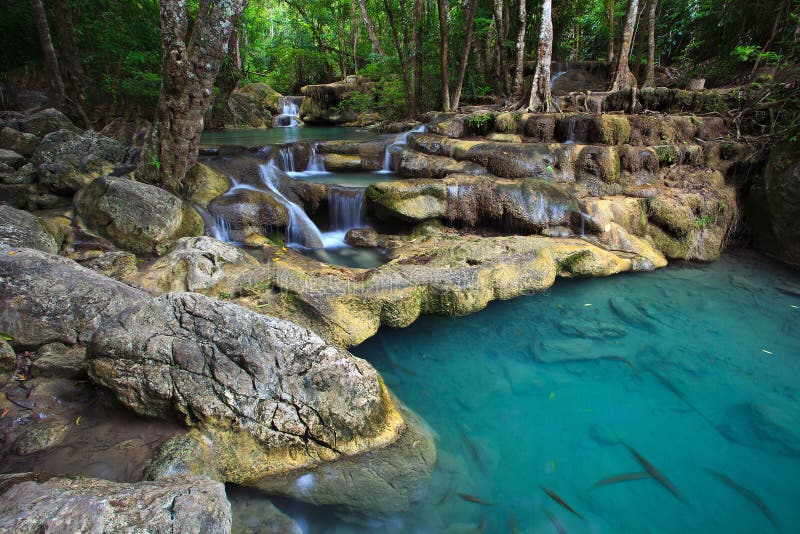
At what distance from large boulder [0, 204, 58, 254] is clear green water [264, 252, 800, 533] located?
332 cm

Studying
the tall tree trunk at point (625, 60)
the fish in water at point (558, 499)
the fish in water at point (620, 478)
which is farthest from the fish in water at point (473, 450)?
the tall tree trunk at point (625, 60)

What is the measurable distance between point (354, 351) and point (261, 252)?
2.28 meters

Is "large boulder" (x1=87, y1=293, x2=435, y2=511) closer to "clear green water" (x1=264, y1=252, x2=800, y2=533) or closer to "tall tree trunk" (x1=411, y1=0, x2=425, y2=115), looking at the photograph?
"clear green water" (x1=264, y1=252, x2=800, y2=533)

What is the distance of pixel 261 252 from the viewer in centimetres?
564

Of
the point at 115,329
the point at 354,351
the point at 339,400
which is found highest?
the point at 115,329

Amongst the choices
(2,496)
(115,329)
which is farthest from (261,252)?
(2,496)

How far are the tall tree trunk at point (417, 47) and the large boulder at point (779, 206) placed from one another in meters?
9.35

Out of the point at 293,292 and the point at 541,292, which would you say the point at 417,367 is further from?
the point at 541,292

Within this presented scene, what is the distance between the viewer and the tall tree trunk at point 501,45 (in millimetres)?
11430

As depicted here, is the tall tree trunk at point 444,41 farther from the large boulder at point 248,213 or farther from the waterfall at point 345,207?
the large boulder at point 248,213

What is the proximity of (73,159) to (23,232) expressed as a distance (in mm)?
2565

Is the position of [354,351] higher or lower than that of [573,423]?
higher

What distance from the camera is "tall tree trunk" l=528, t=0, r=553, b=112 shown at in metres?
9.81

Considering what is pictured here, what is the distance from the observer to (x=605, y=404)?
12.4ft
